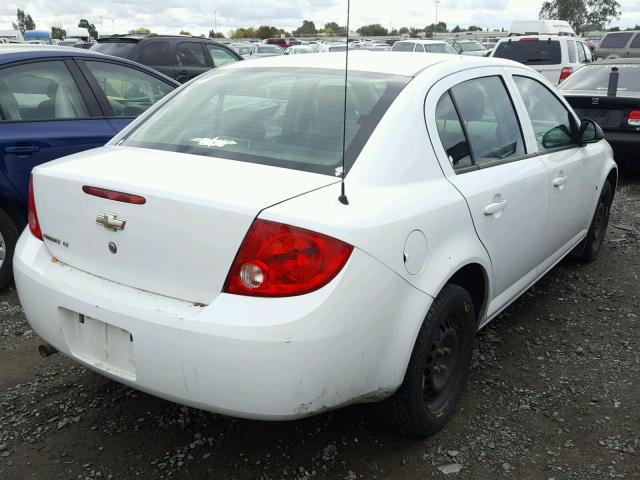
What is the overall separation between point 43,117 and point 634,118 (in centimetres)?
610

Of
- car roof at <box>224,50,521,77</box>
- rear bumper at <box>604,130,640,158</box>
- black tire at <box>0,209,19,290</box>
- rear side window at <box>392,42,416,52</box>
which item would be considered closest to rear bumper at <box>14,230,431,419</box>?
car roof at <box>224,50,521,77</box>

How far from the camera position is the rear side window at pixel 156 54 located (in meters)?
10.7

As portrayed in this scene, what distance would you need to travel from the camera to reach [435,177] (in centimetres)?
255

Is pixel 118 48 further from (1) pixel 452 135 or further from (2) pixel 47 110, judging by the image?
(1) pixel 452 135

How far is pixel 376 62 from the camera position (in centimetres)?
300

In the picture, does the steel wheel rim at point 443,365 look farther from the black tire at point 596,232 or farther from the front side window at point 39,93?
the front side window at point 39,93

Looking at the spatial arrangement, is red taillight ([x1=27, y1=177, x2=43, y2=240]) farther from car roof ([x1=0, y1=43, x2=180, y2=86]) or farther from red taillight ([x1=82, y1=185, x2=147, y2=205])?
car roof ([x1=0, y1=43, x2=180, y2=86])

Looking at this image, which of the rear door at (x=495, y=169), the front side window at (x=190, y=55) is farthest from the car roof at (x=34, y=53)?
the front side window at (x=190, y=55)

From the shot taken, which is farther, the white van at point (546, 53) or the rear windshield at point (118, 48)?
the white van at point (546, 53)

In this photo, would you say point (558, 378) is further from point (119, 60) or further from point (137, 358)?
point (119, 60)

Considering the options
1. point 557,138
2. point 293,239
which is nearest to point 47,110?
point 293,239

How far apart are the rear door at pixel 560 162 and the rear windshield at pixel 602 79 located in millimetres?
3979

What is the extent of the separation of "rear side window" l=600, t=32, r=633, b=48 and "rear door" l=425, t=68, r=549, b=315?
21400 millimetres

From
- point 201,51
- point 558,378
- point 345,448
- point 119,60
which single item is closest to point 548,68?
point 201,51
